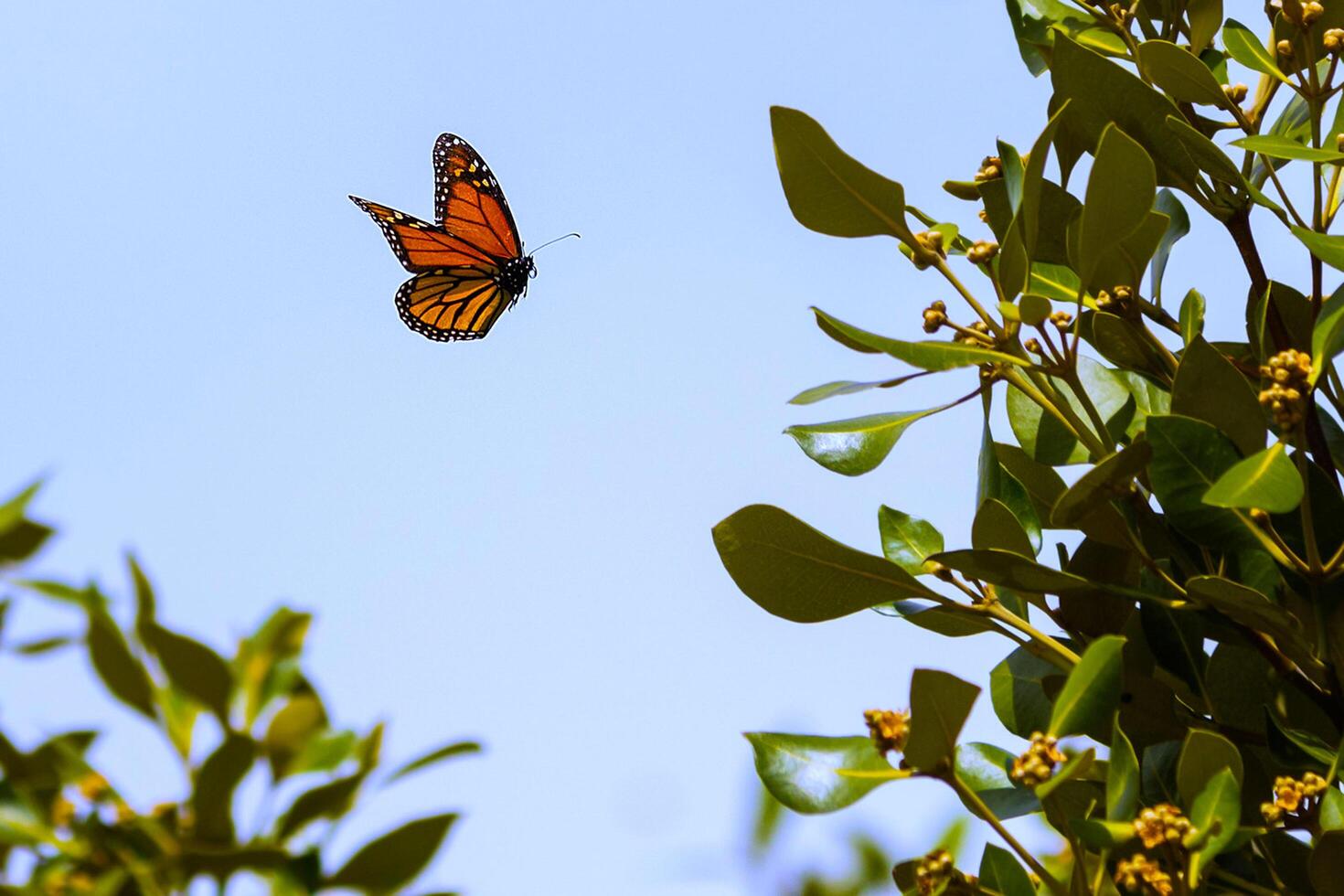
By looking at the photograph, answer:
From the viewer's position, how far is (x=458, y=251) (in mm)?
5938

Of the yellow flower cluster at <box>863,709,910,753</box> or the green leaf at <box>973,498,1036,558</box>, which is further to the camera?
the green leaf at <box>973,498,1036,558</box>

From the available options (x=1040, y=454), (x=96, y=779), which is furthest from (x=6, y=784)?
(x=1040, y=454)

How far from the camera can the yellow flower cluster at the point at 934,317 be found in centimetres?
185

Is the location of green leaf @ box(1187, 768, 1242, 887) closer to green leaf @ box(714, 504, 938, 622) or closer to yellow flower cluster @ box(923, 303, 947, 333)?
green leaf @ box(714, 504, 938, 622)

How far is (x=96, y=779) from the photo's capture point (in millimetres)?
1047

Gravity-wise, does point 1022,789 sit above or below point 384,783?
below

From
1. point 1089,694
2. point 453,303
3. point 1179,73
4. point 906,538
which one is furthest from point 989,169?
point 453,303

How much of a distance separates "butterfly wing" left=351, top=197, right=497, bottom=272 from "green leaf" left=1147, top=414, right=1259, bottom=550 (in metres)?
4.36

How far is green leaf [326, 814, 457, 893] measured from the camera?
110 cm

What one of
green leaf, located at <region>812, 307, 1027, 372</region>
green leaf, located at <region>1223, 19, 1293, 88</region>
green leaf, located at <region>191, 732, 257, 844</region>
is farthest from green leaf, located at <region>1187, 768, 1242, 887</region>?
green leaf, located at <region>1223, 19, 1293, 88</region>

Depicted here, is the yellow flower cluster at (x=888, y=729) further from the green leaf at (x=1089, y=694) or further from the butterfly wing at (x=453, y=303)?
the butterfly wing at (x=453, y=303)

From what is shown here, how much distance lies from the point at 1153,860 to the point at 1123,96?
107 cm

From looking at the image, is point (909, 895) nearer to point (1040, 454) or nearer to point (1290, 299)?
point (1040, 454)

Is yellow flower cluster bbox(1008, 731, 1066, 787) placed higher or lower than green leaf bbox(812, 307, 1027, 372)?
lower
